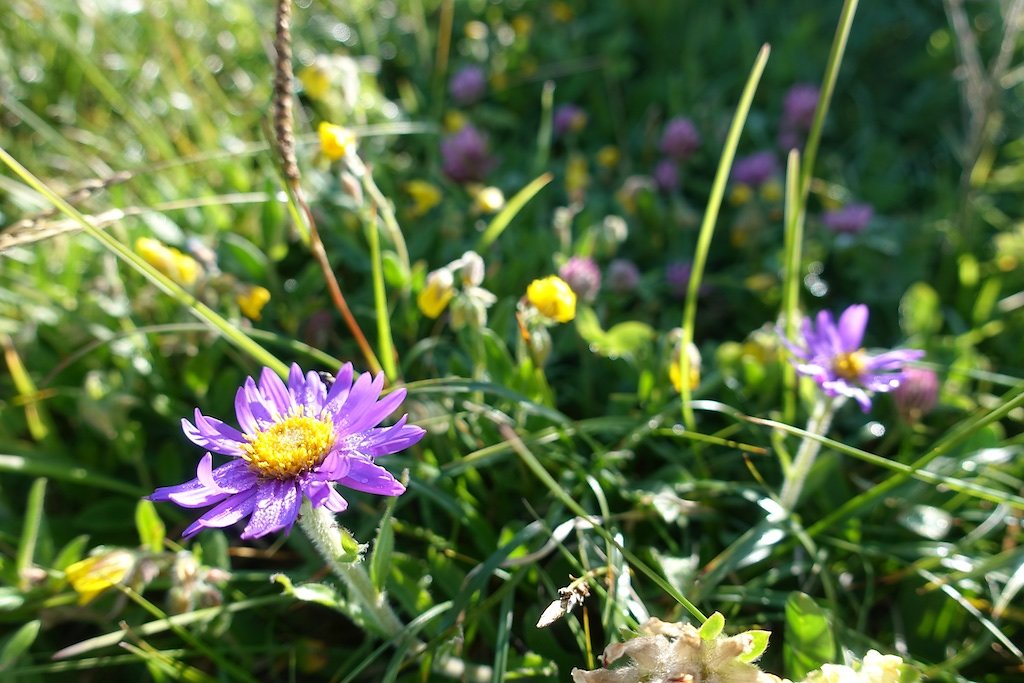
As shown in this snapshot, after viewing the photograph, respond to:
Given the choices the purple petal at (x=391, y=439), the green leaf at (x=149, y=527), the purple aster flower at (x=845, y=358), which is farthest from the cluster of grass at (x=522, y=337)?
the purple petal at (x=391, y=439)

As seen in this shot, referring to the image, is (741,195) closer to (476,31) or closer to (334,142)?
(476,31)

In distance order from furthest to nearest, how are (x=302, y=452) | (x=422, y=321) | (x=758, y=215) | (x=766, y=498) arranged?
(x=758, y=215), (x=422, y=321), (x=766, y=498), (x=302, y=452)

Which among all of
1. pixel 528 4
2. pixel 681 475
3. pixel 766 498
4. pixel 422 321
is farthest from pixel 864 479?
pixel 528 4

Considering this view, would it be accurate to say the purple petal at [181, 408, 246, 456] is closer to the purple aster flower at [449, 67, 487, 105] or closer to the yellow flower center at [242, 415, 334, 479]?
the yellow flower center at [242, 415, 334, 479]

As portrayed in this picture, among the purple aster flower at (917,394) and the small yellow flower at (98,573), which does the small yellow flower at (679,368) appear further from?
the small yellow flower at (98,573)

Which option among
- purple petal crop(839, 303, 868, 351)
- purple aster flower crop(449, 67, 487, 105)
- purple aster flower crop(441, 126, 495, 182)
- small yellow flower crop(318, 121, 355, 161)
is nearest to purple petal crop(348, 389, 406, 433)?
small yellow flower crop(318, 121, 355, 161)

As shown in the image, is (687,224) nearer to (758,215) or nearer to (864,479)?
(758,215)
